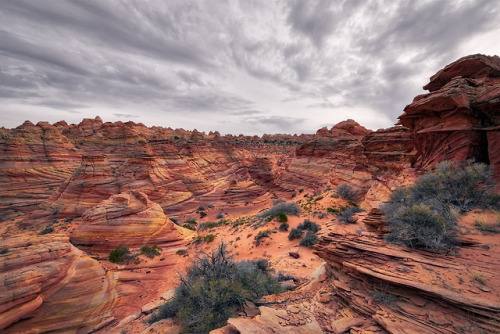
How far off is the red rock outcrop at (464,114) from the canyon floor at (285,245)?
0.06 metres

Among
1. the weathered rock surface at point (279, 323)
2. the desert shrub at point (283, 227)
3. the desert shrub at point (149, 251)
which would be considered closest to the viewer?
the weathered rock surface at point (279, 323)

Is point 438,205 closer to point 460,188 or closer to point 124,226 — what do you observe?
point 460,188

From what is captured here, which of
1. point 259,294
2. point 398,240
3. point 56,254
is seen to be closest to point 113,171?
point 56,254

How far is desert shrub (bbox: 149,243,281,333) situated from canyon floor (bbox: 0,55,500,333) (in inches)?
14.3

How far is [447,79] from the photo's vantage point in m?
10.4

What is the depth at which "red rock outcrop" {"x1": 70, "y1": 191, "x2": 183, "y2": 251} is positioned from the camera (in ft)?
35.7

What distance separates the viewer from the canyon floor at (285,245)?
3660 mm

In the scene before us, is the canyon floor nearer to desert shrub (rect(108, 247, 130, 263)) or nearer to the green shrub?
desert shrub (rect(108, 247, 130, 263))

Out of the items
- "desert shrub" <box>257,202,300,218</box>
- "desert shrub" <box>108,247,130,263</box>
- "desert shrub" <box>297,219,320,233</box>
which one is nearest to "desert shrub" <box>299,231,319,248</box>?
"desert shrub" <box>297,219,320,233</box>

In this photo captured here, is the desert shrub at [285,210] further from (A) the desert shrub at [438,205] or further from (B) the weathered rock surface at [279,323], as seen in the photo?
(B) the weathered rock surface at [279,323]

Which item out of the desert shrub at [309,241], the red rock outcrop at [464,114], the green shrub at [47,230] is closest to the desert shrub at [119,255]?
the green shrub at [47,230]

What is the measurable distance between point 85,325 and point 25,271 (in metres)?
2.81

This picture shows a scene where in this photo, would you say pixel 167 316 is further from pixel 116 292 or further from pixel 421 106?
pixel 421 106

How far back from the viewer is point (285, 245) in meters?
11.3
